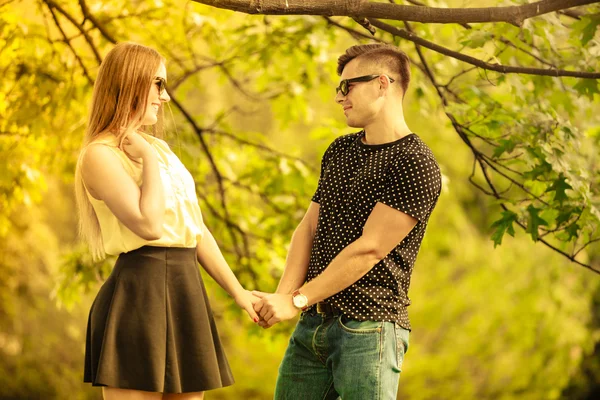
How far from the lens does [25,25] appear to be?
535 centimetres

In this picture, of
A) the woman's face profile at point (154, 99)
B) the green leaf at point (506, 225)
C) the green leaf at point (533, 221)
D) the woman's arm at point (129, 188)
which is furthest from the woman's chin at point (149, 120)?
the green leaf at point (533, 221)

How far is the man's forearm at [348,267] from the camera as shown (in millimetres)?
2773

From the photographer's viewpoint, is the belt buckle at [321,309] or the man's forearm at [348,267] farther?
the belt buckle at [321,309]

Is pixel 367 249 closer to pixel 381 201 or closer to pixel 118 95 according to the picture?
pixel 381 201

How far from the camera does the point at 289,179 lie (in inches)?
245

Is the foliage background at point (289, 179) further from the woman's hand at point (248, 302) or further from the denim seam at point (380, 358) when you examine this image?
the denim seam at point (380, 358)

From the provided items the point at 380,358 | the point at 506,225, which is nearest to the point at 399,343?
the point at 380,358

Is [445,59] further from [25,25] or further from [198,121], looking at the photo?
[25,25]

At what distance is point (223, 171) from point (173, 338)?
13.2 feet

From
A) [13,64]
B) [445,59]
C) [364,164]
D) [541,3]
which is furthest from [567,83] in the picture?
[13,64]

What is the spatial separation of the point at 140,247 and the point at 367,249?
28.6 inches

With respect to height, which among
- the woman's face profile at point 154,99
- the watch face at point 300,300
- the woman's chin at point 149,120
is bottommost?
the watch face at point 300,300

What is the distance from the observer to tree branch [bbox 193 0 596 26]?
2.96m

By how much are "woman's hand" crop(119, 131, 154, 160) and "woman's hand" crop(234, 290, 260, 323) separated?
0.70 meters
